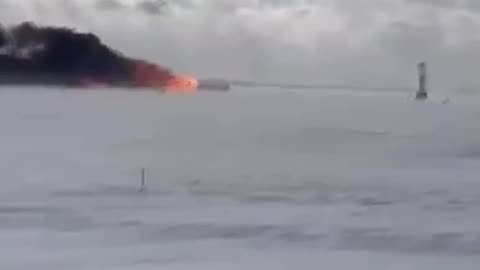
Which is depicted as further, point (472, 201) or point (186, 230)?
point (472, 201)

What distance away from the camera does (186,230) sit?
18688mm

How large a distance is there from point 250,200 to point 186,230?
14.0 ft

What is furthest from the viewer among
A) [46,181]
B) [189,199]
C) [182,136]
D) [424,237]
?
[182,136]

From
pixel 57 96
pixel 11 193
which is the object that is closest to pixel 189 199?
pixel 11 193

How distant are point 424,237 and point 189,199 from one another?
5.36 meters

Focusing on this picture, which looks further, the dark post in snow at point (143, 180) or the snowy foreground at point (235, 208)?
the dark post in snow at point (143, 180)

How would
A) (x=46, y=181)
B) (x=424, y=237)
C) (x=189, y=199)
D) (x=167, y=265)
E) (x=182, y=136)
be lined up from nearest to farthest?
(x=167, y=265) < (x=424, y=237) < (x=189, y=199) < (x=46, y=181) < (x=182, y=136)

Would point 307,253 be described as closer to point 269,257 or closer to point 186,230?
point 269,257

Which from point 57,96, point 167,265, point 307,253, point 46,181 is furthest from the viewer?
point 57,96

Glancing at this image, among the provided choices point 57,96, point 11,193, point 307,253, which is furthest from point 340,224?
point 57,96

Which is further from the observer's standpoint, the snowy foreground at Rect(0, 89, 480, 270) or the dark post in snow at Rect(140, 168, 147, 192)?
the dark post in snow at Rect(140, 168, 147, 192)

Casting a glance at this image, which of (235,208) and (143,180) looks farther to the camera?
(143,180)

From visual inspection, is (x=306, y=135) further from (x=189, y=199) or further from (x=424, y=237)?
(x=424, y=237)

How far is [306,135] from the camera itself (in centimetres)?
5238
